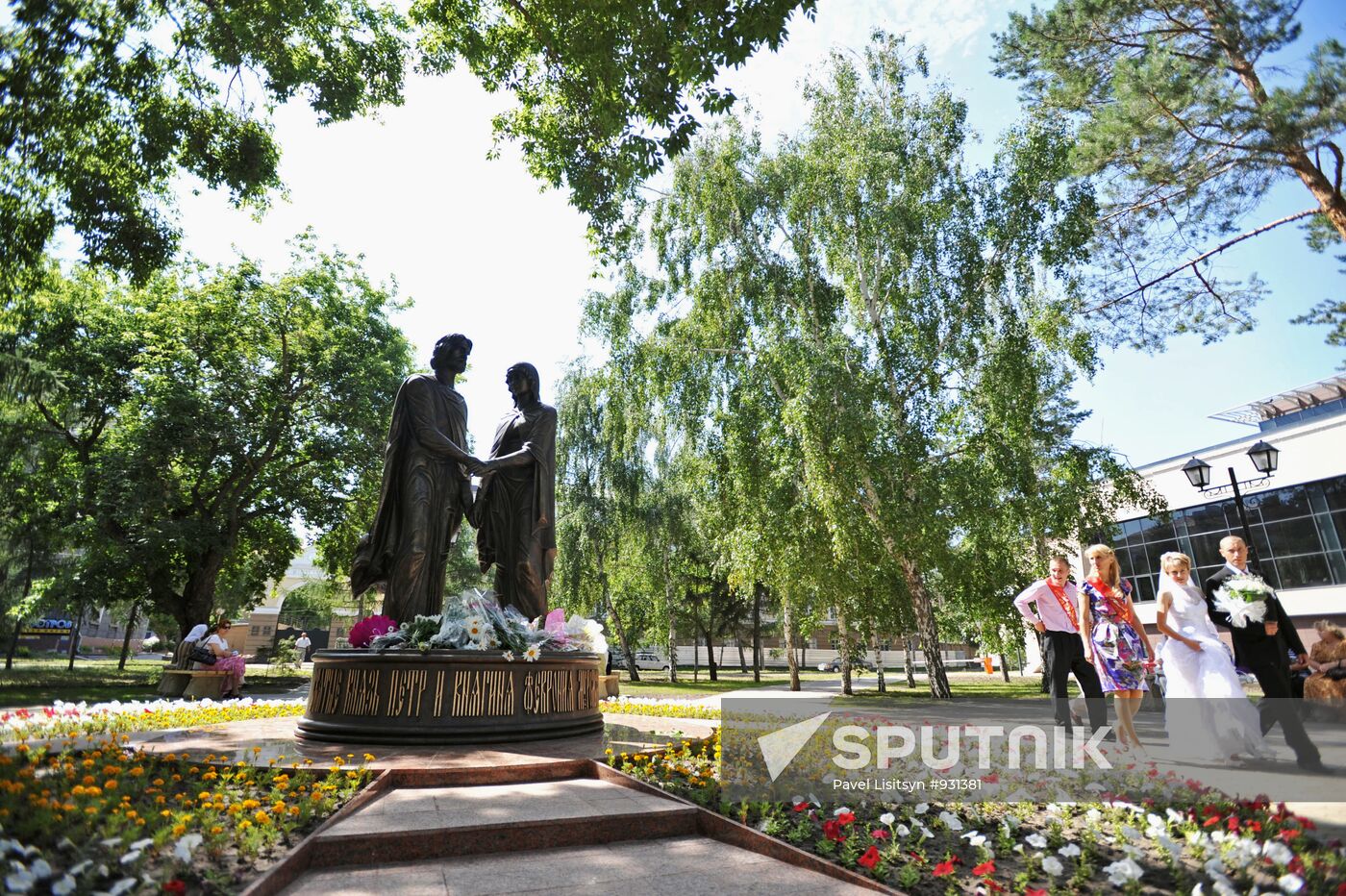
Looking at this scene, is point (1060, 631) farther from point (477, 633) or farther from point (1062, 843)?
point (477, 633)

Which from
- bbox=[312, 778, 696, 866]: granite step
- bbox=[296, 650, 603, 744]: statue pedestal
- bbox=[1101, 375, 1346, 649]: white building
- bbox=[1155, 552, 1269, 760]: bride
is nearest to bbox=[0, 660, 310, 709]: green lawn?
bbox=[296, 650, 603, 744]: statue pedestal

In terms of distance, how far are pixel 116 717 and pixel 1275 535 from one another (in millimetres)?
31896

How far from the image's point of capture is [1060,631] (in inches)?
266

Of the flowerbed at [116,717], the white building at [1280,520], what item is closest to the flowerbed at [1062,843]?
the flowerbed at [116,717]

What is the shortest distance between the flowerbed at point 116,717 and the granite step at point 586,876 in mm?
3277

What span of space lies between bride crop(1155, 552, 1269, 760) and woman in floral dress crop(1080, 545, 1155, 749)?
23 cm

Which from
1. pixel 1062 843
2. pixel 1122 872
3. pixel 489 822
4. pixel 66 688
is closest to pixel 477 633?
pixel 489 822

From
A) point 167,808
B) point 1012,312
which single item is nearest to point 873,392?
point 1012,312

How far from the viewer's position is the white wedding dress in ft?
17.7

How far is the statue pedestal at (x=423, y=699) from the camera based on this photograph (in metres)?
5.18

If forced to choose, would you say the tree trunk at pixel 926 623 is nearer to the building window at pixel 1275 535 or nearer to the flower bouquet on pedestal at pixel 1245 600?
the flower bouquet on pedestal at pixel 1245 600

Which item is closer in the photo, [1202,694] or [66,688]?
[1202,694]

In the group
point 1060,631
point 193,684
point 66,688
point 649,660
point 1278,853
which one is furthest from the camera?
point 649,660

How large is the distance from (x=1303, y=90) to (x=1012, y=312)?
5788 millimetres
